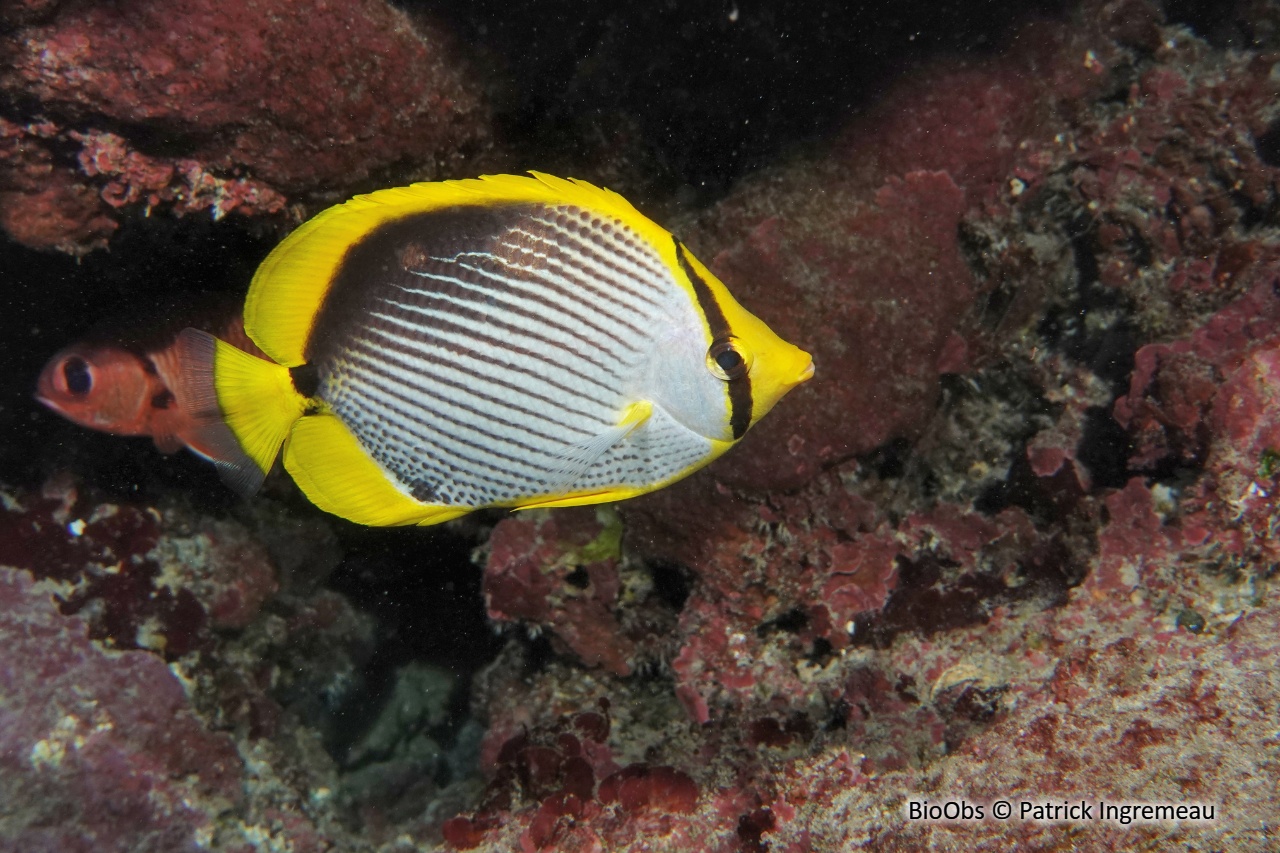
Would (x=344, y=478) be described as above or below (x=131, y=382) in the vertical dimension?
above

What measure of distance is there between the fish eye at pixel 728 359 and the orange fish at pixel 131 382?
2.15 m

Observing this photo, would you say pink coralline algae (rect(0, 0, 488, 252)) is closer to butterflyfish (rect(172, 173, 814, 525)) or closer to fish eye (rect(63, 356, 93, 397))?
fish eye (rect(63, 356, 93, 397))

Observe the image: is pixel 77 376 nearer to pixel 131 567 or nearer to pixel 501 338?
pixel 131 567

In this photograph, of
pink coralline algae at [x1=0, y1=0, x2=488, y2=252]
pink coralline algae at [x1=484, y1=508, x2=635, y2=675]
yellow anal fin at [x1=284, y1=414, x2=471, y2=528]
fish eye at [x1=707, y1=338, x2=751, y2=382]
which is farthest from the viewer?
pink coralline algae at [x1=484, y1=508, x2=635, y2=675]

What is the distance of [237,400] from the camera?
1831 mm

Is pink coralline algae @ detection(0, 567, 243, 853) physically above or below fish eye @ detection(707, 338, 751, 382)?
below

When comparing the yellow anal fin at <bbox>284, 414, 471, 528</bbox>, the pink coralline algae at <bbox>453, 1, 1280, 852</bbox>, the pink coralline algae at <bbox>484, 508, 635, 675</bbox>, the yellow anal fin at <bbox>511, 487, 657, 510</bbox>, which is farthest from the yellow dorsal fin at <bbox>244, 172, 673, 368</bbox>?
the pink coralline algae at <bbox>484, 508, 635, 675</bbox>

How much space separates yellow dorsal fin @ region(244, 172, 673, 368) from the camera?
1779mm

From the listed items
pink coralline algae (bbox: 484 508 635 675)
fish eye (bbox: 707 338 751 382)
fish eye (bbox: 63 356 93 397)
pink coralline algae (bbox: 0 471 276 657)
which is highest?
fish eye (bbox: 707 338 751 382)

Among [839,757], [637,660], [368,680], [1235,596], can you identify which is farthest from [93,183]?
[1235,596]

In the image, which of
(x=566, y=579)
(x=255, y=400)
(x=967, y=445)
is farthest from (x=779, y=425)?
(x=255, y=400)

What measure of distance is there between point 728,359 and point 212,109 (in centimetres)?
189

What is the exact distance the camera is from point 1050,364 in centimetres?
305

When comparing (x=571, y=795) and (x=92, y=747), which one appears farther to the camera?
(x=92, y=747)
